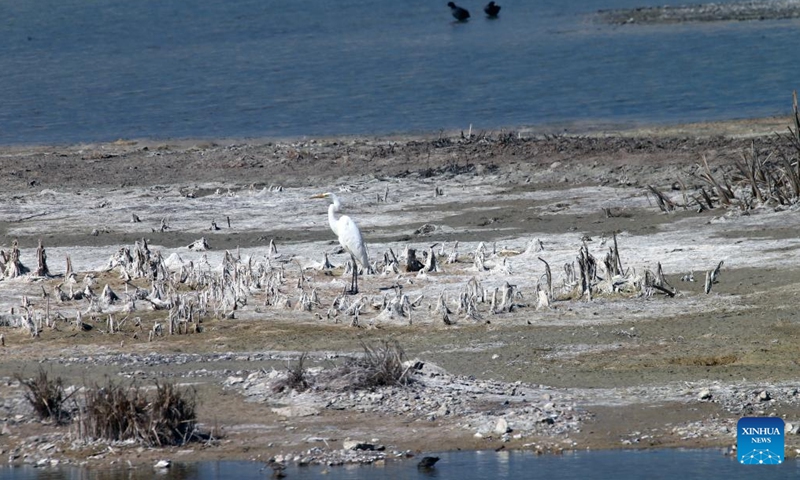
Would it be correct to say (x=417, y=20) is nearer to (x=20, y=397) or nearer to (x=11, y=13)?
(x=11, y=13)

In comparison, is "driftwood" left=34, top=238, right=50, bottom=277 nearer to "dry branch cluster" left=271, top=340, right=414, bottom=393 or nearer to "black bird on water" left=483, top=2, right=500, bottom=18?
"dry branch cluster" left=271, top=340, right=414, bottom=393

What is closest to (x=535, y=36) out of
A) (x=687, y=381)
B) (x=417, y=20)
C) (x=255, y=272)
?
(x=417, y=20)

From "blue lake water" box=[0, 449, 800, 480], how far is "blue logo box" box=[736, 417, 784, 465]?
2.1 inches

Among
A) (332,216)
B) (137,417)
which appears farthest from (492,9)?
(137,417)

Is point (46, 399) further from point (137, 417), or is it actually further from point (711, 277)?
point (711, 277)

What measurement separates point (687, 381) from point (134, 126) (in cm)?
2054

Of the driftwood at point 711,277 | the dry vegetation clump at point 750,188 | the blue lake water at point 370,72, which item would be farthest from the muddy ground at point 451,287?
the blue lake water at point 370,72

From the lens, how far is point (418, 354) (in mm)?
11312

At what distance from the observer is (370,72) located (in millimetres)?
35906

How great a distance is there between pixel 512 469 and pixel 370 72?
27.7 meters

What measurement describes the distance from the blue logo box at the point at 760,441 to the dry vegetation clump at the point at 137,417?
379cm

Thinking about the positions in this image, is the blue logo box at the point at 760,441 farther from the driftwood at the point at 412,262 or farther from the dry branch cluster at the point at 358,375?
the driftwood at the point at 412,262

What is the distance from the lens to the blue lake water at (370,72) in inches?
1102

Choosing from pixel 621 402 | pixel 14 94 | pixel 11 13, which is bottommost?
pixel 621 402
